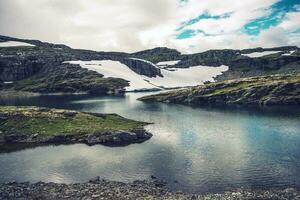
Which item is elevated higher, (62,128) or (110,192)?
(62,128)

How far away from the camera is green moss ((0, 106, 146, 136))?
120 meters

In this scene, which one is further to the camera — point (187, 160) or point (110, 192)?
point (187, 160)

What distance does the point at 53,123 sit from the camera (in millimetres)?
125312

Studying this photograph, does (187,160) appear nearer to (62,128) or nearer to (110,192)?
(110,192)

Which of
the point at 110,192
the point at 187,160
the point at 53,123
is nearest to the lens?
the point at 110,192

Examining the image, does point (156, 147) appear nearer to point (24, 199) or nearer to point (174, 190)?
point (174, 190)

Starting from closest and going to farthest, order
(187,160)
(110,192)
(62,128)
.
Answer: (110,192) < (187,160) < (62,128)

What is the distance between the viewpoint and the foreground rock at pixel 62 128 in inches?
4473

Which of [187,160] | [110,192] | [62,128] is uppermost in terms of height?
[62,128]

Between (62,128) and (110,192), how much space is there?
58.6 meters

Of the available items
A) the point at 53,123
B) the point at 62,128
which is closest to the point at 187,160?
the point at 62,128

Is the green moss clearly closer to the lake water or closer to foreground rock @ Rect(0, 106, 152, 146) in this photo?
foreground rock @ Rect(0, 106, 152, 146)

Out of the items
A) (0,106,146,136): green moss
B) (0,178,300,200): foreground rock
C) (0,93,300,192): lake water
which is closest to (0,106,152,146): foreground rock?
(0,106,146,136): green moss

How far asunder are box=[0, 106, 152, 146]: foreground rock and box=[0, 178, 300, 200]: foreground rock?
3832 centimetres
